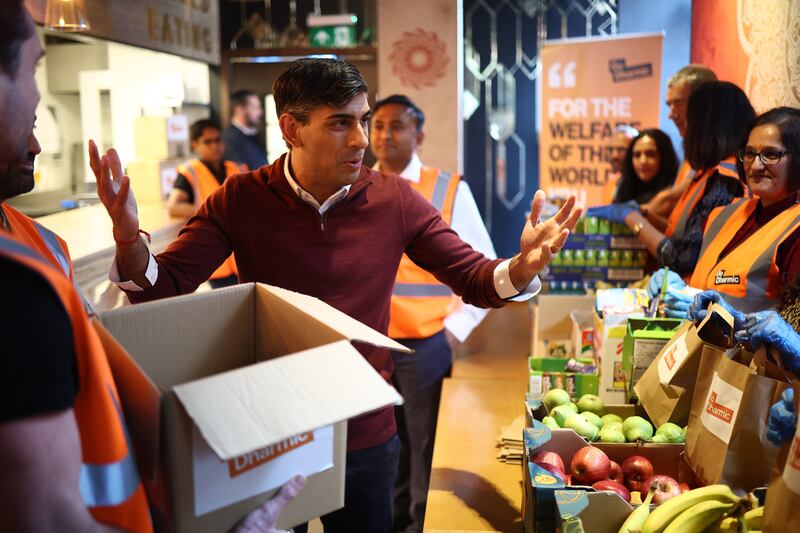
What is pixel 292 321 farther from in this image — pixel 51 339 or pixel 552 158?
pixel 552 158

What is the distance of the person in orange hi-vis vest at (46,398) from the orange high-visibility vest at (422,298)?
2.18 metres

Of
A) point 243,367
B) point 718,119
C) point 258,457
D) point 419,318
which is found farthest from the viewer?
point 419,318

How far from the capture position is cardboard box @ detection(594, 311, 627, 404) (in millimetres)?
2453

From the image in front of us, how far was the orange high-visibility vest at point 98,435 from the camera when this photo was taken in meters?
0.96

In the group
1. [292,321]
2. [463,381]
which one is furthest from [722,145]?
[292,321]

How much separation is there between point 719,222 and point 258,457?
190cm

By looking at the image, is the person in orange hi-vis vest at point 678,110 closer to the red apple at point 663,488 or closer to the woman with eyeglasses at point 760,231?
the woman with eyeglasses at point 760,231

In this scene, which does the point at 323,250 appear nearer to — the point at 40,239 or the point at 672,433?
the point at 40,239

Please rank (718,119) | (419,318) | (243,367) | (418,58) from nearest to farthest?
(243,367), (718,119), (419,318), (418,58)

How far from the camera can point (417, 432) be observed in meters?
3.34

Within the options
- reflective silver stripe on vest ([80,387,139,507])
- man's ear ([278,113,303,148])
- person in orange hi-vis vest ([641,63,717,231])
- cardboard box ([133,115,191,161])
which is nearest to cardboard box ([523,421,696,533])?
man's ear ([278,113,303,148])

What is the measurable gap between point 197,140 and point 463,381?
254cm

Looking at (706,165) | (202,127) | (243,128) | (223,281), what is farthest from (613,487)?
(243,128)

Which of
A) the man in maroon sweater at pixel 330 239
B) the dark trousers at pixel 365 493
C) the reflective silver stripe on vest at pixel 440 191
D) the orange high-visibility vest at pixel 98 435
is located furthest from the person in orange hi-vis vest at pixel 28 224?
the reflective silver stripe on vest at pixel 440 191
